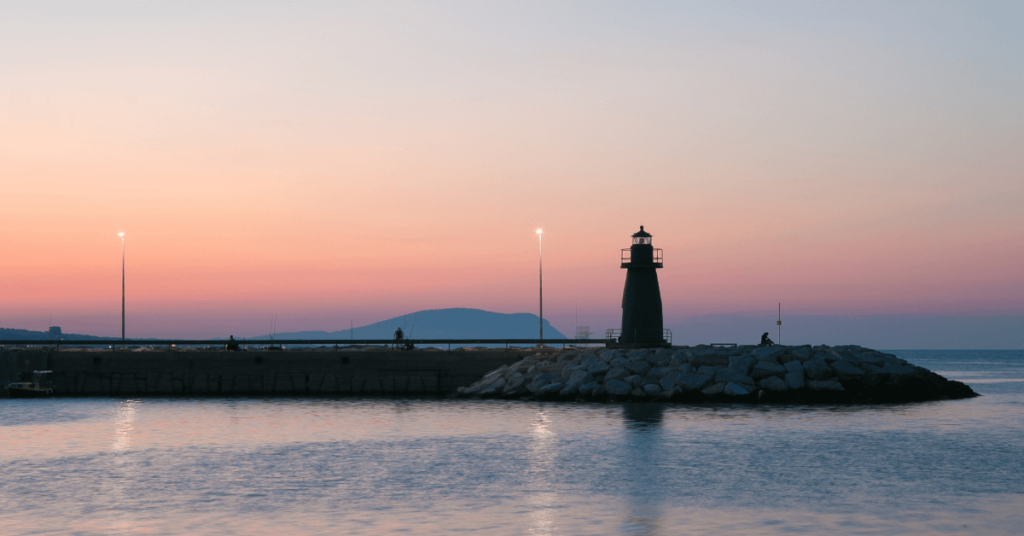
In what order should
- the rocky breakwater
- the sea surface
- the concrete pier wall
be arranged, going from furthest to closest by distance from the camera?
the concrete pier wall
the rocky breakwater
the sea surface

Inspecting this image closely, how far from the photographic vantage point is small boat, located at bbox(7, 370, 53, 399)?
46.8 metres

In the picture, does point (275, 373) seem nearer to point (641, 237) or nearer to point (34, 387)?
point (34, 387)

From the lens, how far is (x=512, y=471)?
21938 mm

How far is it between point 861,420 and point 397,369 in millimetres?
22983

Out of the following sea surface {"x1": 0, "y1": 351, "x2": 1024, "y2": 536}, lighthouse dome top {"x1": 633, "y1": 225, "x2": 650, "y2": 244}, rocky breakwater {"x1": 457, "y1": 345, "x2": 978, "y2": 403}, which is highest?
lighthouse dome top {"x1": 633, "y1": 225, "x2": 650, "y2": 244}

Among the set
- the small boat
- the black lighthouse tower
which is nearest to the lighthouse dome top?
the black lighthouse tower

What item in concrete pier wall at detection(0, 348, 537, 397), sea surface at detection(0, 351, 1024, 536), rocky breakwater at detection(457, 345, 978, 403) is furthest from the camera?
concrete pier wall at detection(0, 348, 537, 397)

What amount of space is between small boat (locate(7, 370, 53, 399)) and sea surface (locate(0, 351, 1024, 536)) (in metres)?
10.1

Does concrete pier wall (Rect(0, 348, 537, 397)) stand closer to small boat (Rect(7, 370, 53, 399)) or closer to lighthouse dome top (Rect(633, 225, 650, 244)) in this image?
small boat (Rect(7, 370, 53, 399))

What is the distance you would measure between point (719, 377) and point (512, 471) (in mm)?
22322

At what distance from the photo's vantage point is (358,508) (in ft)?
55.8

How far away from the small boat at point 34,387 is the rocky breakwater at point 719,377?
2151cm

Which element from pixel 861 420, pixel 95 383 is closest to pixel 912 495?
pixel 861 420

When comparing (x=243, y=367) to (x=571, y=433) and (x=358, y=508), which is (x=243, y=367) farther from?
Answer: (x=358, y=508)
